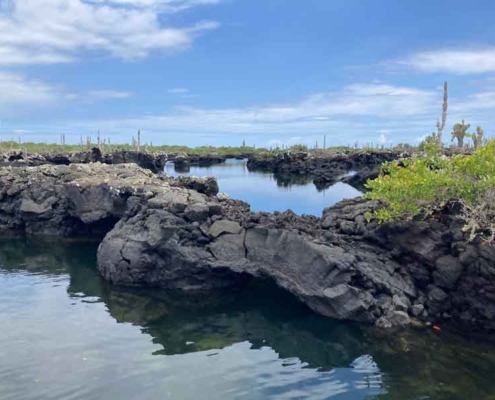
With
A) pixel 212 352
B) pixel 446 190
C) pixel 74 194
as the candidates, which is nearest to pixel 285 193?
pixel 74 194

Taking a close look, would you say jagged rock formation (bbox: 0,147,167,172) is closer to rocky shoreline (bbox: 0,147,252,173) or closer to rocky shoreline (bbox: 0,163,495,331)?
rocky shoreline (bbox: 0,147,252,173)

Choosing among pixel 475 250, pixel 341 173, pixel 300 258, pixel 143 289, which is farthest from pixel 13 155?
pixel 475 250

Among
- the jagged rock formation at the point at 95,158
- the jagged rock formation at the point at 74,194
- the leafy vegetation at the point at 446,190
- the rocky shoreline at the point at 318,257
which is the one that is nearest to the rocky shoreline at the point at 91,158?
the jagged rock formation at the point at 95,158

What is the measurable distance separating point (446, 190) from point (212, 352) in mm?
10133

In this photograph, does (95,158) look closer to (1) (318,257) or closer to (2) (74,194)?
(2) (74,194)

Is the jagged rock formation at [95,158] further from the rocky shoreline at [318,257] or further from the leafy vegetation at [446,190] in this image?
the leafy vegetation at [446,190]

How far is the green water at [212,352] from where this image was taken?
13.4m

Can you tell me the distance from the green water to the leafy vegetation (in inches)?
170

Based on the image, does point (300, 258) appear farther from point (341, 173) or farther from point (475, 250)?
point (341, 173)

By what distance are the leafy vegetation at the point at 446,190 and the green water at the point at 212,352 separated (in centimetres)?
432

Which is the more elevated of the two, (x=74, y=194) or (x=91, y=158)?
(x=91, y=158)

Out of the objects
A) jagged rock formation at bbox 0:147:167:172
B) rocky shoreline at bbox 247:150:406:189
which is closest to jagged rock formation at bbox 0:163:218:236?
jagged rock formation at bbox 0:147:167:172

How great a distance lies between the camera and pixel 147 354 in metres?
15.7

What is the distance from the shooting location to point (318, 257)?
1841 cm
